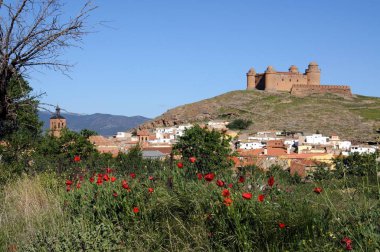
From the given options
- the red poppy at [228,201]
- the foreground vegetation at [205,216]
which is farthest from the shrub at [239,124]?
the red poppy at [228,201]

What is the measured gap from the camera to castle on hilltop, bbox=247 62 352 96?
11762cm

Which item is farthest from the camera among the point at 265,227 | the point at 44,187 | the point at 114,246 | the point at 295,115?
the point at 295,115

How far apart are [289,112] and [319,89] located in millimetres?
20120

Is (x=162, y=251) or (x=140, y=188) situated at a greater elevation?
(x=140, y=188)

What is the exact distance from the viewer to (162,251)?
425 centimetres

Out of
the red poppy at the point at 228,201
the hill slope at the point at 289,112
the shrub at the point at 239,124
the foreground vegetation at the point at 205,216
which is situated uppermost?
the hill slope at the point at 289,112

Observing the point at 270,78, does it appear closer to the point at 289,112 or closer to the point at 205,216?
the point at 289,112

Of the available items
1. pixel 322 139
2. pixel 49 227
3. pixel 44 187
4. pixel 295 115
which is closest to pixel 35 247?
pixel 49 227

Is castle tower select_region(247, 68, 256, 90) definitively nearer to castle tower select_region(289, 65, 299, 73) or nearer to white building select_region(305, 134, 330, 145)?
castle tower select_region(289, 65, 299, 73)

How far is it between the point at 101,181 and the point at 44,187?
2.08m

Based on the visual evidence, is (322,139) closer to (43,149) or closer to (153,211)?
(43,149)

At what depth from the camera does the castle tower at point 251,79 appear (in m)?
125

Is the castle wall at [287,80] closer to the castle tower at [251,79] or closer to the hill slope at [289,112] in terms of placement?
the hill slope at [289,112]

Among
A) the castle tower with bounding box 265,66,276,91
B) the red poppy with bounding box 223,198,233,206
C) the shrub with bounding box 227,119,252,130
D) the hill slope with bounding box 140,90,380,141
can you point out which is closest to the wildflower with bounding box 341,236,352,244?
the red poppy with bounding box 223,198,233,206
